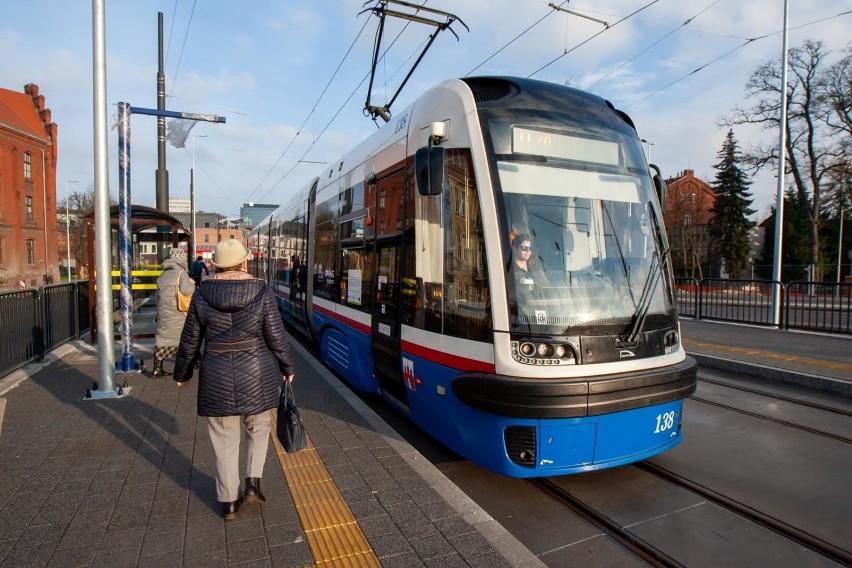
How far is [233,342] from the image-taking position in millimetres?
3418

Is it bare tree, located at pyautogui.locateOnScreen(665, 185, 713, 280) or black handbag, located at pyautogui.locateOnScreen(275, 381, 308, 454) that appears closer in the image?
black handbag, located at pyautogui.locateOnScreen(275, 381, 308, 454)

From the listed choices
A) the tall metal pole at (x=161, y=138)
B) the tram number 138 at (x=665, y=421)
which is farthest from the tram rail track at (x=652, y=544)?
the tall metal pole at (x=161, y=138)

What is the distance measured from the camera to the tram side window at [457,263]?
3.99 meters

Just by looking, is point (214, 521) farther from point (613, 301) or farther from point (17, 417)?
point (17, 417)

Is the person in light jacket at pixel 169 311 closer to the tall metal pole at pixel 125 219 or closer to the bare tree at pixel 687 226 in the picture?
the tall metal pole at pixel 125 219

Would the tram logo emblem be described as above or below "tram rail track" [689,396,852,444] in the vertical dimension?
above

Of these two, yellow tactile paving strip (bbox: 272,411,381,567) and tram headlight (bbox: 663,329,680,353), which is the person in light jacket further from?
tram headlight (bbox: 663,329,680,353)

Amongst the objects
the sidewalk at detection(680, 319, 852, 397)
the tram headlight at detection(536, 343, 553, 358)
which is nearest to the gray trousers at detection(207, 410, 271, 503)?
the tram headlight at detection(536, 343, 553, 358)

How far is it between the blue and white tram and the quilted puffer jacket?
1406mm

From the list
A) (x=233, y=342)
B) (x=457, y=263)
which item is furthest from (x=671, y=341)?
(x=233, y=342)

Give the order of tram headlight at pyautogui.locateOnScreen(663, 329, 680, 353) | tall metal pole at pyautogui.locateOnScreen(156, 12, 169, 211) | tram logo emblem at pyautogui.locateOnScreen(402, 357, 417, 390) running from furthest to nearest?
1. tall metal pole at pyautogui.locateOnScreen(156, 12, 169, 211)
2. tram logo emblem at pyautogui.locateOnScreen(402, 357, 417, 390)
3. tram headlight at pyautogui.locateOnScreen(663, 329, 680, 353)

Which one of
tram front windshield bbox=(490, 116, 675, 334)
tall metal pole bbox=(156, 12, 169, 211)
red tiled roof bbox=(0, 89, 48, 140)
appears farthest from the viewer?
red tiled roof bbox=(0, 89, 48, 140)

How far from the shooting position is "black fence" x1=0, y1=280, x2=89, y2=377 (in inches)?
282

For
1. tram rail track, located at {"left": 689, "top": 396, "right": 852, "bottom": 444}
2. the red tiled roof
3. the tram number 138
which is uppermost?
the red tiled roof
